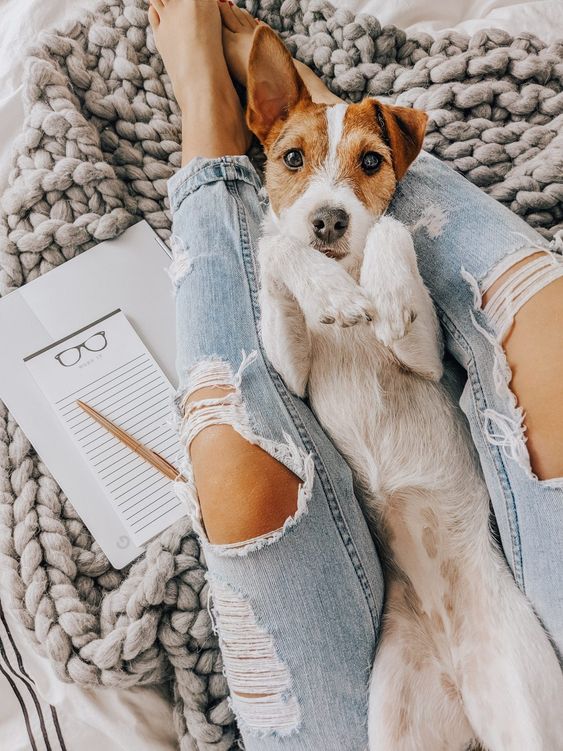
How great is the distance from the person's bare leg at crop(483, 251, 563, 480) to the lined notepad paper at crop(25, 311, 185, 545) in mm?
865

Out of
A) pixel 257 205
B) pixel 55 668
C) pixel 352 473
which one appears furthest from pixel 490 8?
pixel 55 668

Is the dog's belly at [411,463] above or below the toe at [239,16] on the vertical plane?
below

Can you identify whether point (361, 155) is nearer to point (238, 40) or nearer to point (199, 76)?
point (199, 76)

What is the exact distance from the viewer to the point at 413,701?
3.94ft

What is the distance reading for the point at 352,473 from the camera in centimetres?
139

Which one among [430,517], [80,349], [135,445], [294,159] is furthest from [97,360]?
[430,517]

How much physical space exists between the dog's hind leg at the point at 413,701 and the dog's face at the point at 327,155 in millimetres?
825

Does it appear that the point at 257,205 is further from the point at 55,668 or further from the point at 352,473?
the point at 55,668

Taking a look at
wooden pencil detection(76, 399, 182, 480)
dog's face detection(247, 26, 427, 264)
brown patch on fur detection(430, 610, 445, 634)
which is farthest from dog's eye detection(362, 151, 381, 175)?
brown patch on fur detection(430, 610, 445, 634)

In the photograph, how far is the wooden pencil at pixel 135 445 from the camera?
1570 mm

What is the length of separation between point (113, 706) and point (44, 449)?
2.13 feet

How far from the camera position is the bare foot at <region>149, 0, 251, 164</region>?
5.57 feet

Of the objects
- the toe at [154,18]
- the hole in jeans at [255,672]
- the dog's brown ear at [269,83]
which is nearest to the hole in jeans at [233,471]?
the hole in jeans at [255,672]

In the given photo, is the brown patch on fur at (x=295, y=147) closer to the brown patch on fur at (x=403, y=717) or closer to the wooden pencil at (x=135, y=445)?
the wooden pencil at (x=135, y=445)
